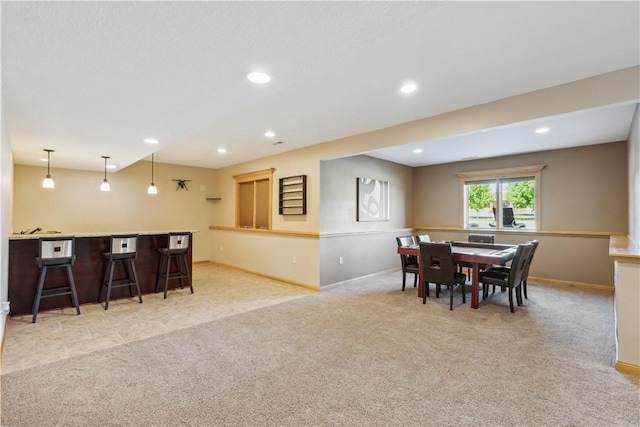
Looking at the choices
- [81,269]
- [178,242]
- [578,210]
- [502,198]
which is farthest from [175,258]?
[578,210]

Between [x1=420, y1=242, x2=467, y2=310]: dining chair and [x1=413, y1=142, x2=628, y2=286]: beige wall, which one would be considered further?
[x1=413, y1=142, x2=628, y2=286]: beige wall

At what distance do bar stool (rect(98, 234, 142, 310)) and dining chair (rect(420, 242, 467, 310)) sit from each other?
4.03 metres

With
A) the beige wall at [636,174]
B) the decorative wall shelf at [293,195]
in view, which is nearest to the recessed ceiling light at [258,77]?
the decorative wall shelf at [293,195]

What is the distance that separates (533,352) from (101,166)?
7087 mm

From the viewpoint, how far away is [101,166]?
5.81 metres

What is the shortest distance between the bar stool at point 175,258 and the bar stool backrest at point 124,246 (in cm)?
45

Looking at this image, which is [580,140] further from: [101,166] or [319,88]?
[101,166]

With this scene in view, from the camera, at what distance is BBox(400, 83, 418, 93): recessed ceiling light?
286 centimetres

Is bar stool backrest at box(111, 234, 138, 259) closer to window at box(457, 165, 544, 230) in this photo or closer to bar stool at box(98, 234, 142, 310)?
bar stool at box(98, 234, 142, 310)

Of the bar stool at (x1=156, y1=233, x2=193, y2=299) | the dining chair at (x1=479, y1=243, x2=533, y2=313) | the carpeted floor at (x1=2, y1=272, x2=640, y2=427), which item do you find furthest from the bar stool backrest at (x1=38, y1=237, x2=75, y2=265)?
the dining chair at (x1=479, y1=243, x2=533, y2=313)

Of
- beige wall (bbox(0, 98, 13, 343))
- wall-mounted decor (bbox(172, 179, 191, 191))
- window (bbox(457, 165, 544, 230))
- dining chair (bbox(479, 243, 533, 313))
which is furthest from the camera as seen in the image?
wall-mounted decor (bbox(172, 179, 191, 191))

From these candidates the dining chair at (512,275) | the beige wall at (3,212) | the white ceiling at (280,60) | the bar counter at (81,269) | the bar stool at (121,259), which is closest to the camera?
the white ceiling at (280,60)

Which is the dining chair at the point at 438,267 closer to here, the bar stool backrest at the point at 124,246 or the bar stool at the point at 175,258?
the bar stool at the point at 175,258

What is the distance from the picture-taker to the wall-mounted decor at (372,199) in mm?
6072
